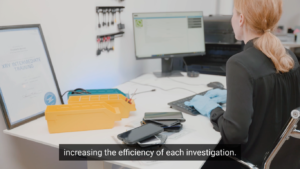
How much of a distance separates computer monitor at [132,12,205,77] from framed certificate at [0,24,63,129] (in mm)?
767

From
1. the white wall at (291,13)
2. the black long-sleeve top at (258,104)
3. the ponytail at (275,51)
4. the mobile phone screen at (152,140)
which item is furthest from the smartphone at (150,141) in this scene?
the white wall at (291,13)

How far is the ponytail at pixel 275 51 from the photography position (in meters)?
0.96

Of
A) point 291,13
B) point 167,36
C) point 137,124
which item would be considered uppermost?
point 291,13

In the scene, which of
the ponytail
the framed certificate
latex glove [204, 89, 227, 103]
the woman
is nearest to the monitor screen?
latex glove [204, 89, 227, 103]

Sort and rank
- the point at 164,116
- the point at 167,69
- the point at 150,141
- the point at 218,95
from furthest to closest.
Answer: the point at 167,69
the point at 218,95
the point at 164,116
the point at 150,141

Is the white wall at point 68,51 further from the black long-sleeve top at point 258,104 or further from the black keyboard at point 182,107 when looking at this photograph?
the black long-sleeve top at point 258,104

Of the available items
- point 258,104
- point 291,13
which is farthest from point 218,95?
point 291,13

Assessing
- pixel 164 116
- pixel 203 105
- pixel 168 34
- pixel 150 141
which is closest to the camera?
pixel 150 141

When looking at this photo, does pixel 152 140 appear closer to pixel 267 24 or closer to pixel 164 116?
pixel 164 116

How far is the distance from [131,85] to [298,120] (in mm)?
1166

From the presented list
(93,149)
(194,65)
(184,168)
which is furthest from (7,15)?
(194,65)

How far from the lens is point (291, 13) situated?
4.73m

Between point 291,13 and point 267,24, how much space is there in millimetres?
4508

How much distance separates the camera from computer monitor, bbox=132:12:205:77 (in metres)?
1.87
